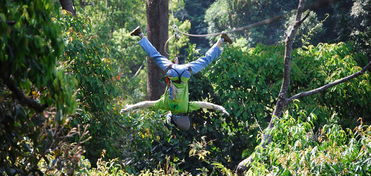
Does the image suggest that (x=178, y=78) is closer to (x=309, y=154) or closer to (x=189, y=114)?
(x=309, y=154)

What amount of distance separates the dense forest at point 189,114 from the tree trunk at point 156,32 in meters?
0.02

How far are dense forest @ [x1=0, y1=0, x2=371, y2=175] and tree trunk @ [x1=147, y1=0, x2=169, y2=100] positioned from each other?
0.06 feet

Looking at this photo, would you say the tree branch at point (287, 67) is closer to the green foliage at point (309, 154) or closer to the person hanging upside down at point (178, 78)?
the green foliage at point (309, 154)

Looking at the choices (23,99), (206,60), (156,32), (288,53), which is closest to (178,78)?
(206,60)

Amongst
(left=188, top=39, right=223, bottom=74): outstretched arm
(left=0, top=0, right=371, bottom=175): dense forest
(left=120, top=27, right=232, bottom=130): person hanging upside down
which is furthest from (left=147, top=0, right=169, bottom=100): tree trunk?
(left=188, top=39, right=223, bottom=74): outstretched arm

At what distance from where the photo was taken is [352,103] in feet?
31.4

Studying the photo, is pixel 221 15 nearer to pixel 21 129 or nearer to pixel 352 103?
pixel 352 103

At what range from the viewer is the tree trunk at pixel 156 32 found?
9.89m

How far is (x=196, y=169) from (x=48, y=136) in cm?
415

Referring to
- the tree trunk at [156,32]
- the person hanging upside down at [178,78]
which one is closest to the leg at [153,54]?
the person hanging upside down at [178,78]

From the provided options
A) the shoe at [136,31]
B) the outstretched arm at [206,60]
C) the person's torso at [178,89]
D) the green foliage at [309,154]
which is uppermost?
the shoe at [136,31]

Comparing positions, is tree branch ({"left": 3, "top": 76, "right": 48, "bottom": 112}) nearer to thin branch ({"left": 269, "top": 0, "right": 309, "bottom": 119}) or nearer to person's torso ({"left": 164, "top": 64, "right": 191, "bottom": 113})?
person's torso ({"left": 164, "top": 64, "right": 191, "bottom": 113})

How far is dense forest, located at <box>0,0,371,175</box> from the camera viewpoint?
11.6 ft

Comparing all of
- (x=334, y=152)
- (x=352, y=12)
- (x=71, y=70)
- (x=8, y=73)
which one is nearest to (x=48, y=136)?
(x=8, y=73)
